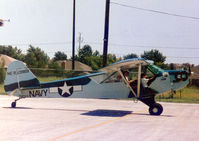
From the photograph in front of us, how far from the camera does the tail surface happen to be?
14.8 meters

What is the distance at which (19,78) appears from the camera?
14836 mm

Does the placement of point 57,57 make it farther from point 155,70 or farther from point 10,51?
point 155,70

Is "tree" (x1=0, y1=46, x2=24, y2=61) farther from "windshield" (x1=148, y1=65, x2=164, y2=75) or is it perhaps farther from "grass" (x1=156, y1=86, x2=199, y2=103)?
"windshield" (x1=148, y1=65, x2=164, y2=75)

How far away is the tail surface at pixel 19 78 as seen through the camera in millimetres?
14789

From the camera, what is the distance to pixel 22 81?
585 inches

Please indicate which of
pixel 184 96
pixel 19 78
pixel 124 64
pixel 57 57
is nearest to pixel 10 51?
pixel 57 57

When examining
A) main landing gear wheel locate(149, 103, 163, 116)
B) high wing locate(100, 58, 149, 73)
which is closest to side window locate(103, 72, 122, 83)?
high wing locate(100, 58, 149, 73)

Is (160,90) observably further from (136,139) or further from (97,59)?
(97,59)

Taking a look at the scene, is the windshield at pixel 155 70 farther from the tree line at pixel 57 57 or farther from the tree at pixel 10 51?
the tree at pixel 10 51

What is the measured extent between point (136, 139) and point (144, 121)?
3228 mm

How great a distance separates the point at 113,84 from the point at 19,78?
15.2ft

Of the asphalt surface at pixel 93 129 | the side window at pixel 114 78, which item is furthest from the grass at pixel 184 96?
the asphalt surface at pixel 93 129

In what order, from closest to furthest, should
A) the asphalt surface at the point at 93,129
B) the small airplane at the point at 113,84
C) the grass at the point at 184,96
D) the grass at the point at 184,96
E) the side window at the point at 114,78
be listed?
the asphalt surface at the point at 93,129 → the small airplane at the point at 113,84 → the side window at the point at 114,78 → the grass at the point at 184,96 → the grass at the point at 184,96

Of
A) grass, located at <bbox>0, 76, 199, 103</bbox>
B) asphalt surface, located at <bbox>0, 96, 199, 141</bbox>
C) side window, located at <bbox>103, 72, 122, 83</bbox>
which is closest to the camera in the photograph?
asphalt surface, located at <bbox>0, 96, 199, 141</bbox>
